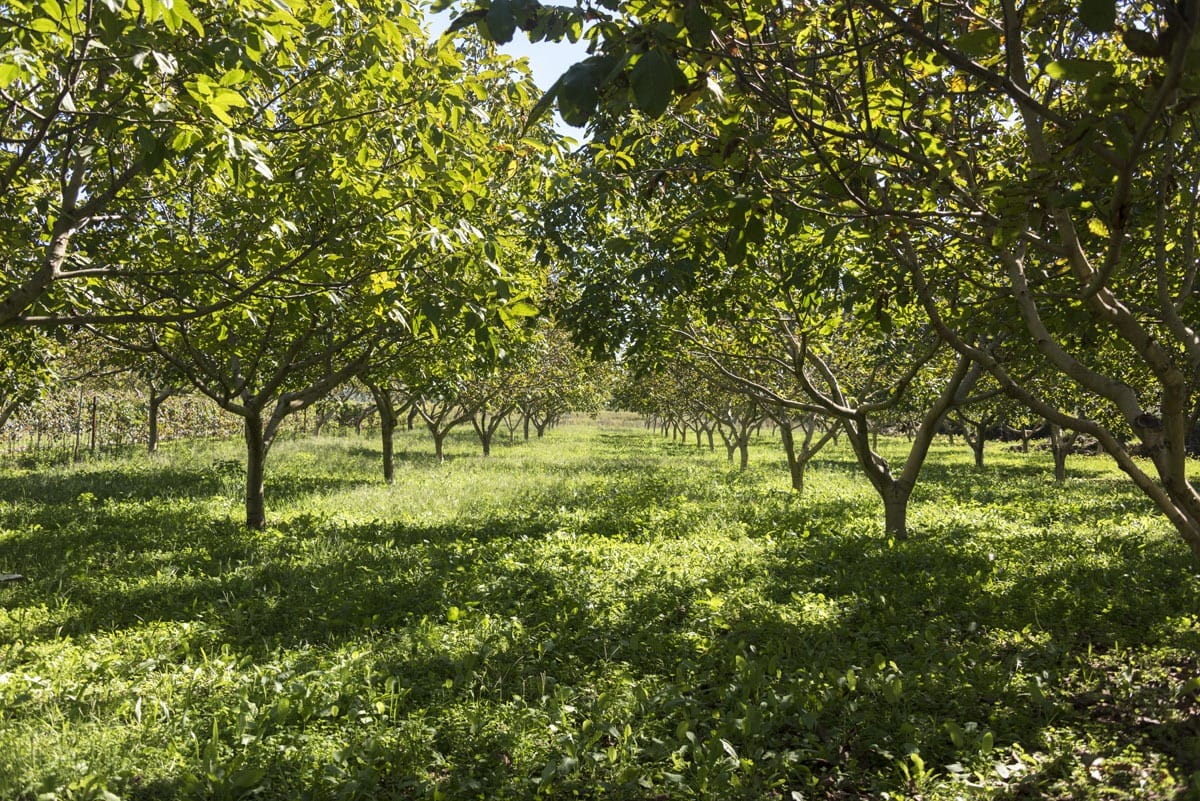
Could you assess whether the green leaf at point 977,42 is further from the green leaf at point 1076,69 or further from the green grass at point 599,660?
the green grass at point 599,660

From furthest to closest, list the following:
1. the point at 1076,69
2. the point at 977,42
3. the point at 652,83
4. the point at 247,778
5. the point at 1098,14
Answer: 1. the point at 247,778
2. the point at 977,42
3. the point at 1076,69
4. the point at 652,83
5. the point at 1098,14

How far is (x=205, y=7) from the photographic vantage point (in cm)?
416

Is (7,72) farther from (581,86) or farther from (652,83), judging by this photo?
(652,83)

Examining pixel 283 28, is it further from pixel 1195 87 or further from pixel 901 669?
pixel 901 669

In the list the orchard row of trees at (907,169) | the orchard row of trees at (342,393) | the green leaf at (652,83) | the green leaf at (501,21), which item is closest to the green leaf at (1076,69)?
the orchard row of trees at (907,169)

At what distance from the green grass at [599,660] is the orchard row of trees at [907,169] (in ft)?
5.37

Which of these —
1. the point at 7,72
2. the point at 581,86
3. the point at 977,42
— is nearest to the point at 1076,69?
the point at 977,42

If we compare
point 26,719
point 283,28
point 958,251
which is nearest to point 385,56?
→ point 283,28

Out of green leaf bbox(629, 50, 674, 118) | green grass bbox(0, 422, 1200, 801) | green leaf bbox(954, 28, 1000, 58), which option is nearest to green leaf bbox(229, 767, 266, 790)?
green grass bbox(0, 422, 1200, 801)

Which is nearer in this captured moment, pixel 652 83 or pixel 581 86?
pixel 652 83

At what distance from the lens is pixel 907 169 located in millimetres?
4285

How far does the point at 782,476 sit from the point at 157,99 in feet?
65.1

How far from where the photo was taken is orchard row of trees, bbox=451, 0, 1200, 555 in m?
2.26

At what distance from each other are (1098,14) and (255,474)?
38.2 ft
